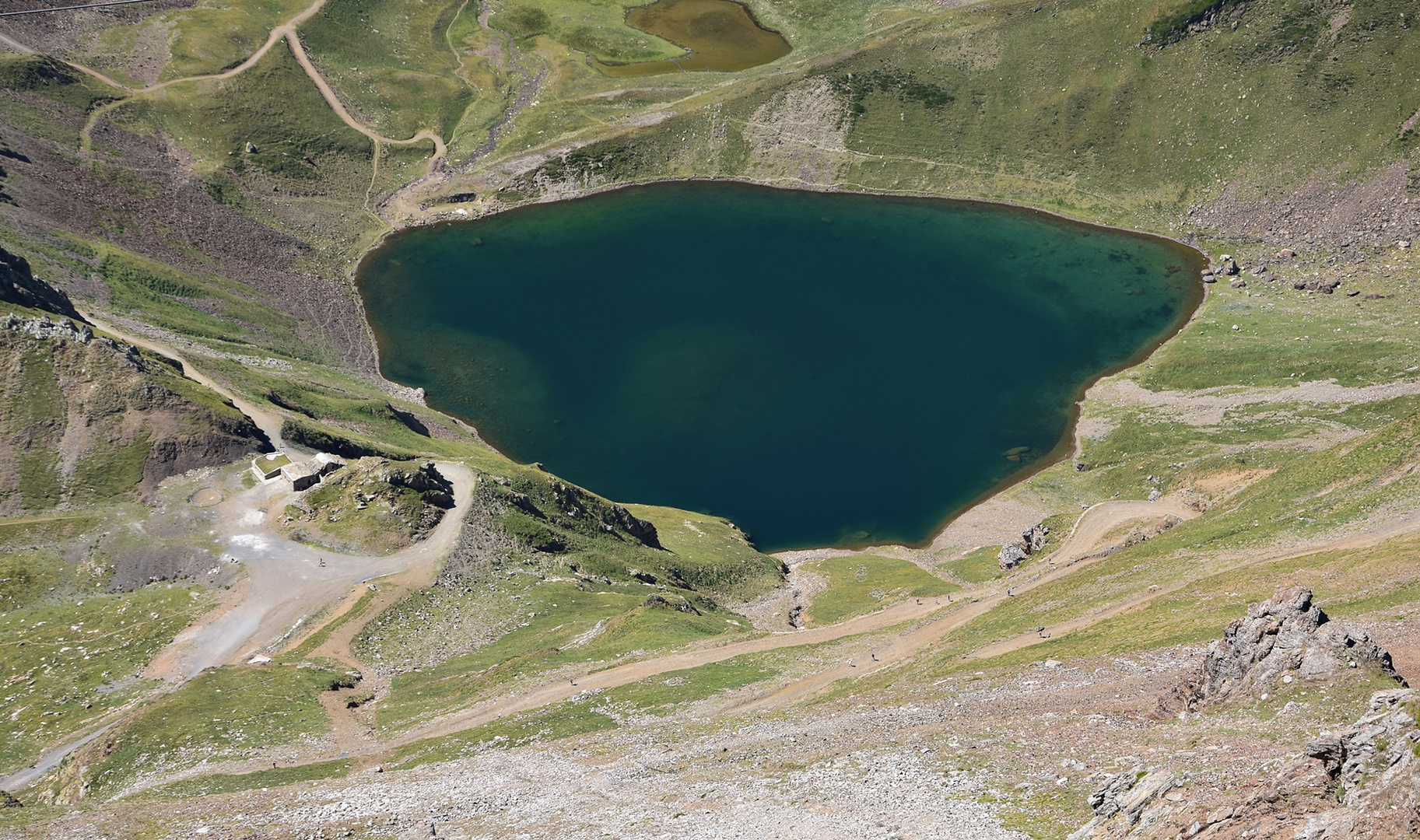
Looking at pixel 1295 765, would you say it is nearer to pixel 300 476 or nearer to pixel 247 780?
pixel 247 780

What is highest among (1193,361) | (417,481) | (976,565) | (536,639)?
(1193,361)

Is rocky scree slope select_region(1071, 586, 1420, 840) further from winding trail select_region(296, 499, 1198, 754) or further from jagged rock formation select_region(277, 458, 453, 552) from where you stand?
jagged rock formation select_region(277, 458, 453, 552)

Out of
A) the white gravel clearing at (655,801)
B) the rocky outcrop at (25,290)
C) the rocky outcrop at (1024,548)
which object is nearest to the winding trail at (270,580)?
the white gravel clearing at (655,801)

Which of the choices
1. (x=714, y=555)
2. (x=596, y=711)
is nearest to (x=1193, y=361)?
(x=714, y=555)

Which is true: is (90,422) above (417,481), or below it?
above

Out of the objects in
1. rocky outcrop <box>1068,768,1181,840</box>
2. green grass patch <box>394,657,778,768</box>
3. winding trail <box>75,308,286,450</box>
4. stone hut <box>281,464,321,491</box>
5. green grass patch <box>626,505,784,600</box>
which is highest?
rocky outcrop <box>1068,768,1181,840</box>

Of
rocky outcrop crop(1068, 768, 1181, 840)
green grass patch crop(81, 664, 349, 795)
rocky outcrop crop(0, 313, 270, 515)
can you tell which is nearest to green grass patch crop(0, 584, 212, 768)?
green grass patch crop(81, 664, 349, 795)

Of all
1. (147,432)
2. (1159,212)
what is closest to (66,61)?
(147,432)
